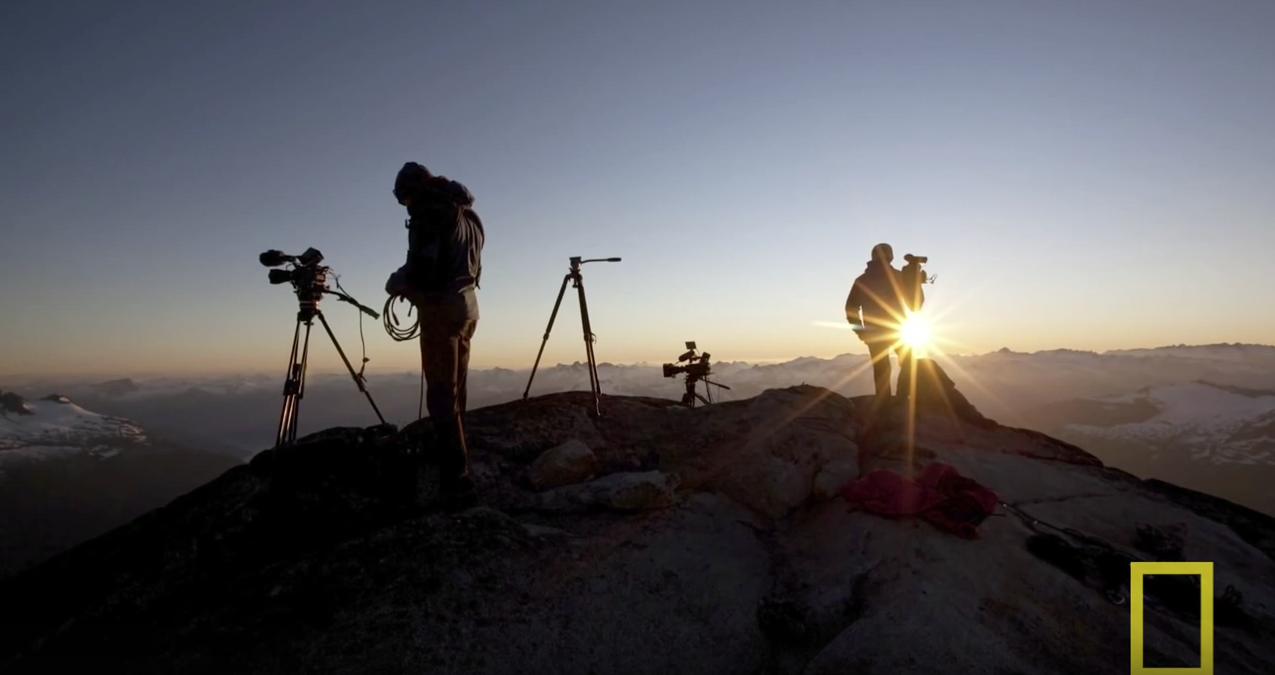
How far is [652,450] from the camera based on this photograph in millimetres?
9148

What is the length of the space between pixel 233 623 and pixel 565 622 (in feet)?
8.55

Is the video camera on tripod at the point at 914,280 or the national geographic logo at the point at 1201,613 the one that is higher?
the video camera on tripod at the point at 914,280

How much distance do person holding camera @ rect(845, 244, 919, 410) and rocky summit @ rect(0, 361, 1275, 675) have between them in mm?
2692

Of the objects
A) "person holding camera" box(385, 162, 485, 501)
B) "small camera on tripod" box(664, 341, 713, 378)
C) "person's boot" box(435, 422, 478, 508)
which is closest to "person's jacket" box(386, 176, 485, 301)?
"person holding camera" box(385, 162, 485, 501)

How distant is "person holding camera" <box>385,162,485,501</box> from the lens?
653 centimetres

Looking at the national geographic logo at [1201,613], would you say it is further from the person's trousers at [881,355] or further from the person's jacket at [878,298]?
the person's jacket at [878,298]

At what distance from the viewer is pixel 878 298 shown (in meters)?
11.5

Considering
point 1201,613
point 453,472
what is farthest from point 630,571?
point 1201,613

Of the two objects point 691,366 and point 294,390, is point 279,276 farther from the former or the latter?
point 691,366

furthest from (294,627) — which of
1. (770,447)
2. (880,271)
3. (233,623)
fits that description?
(880,271)

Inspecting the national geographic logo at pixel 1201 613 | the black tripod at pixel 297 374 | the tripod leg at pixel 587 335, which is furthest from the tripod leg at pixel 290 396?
the national geographic logo at pixel 1201 613

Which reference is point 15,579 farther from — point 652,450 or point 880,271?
point 880,271

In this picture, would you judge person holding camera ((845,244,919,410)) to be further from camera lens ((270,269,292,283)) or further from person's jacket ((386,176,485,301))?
camera lens ((270,269,292,283))

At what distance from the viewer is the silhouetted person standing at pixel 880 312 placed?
1142 centimetres
